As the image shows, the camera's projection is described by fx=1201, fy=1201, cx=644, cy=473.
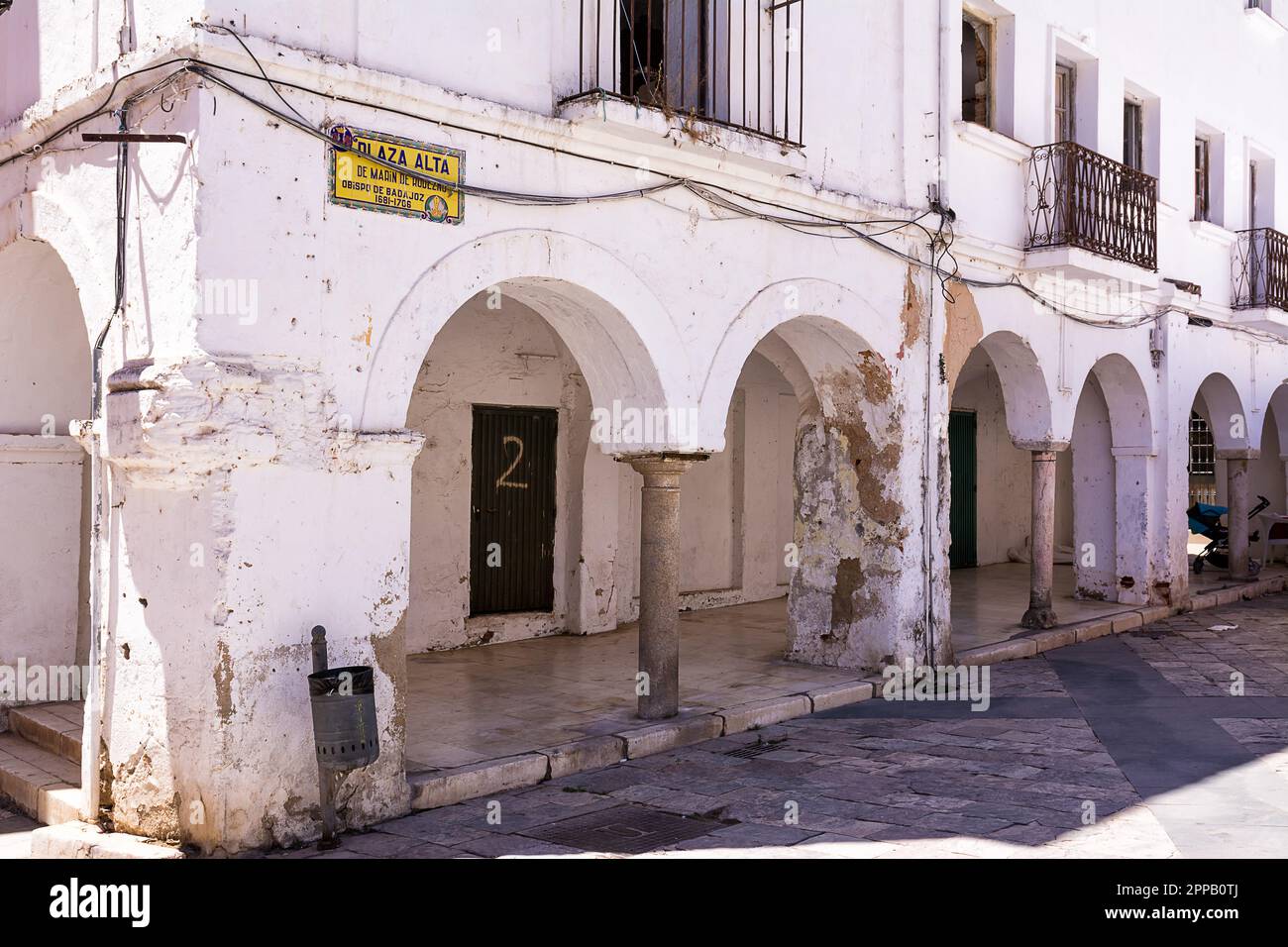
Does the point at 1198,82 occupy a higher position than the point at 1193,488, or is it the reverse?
Result: the point at 1198,82

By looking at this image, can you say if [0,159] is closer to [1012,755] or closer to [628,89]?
[628,89]

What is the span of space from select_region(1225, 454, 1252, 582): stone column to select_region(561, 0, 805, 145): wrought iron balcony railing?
10.4 metres

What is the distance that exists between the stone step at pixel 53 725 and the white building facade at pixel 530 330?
0.55 ft

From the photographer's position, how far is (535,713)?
304 inches

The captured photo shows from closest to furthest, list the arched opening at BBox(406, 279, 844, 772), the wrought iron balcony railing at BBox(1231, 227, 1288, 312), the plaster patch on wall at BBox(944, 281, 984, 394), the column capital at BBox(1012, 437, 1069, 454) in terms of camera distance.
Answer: the arched opening at BBox(406, 279, 844, 772)
the plaster patch on wall at BBox(944, 281, 984, 394)
the column capital at BBox(1012, 437, 1069, 454)
the wrought iron balcony railing at BBox(1231, 227, 1288, 312)

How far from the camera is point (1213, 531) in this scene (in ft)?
58.4

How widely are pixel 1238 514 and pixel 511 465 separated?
35.6 feet

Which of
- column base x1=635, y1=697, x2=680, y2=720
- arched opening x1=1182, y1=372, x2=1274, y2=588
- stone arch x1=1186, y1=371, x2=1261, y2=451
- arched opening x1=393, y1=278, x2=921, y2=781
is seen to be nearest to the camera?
column base x1=635, y1=697, x2=680, y2=720

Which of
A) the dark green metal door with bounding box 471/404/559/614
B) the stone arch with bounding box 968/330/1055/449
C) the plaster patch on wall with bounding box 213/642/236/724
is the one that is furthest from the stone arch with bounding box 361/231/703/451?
the stone arch with bounding box 968/330/1055/449

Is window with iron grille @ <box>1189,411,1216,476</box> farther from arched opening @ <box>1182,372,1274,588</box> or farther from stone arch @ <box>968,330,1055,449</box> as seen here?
stone arch @ <box>968,330,1055,449</box>

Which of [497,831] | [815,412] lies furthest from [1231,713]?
[497,831]

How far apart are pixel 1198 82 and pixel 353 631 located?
12877 mm

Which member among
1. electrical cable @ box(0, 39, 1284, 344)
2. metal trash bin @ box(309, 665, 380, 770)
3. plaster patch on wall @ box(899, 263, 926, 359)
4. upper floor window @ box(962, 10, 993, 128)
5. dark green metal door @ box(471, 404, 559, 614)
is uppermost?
upper floor window @ box(962, 10, 993, 128)

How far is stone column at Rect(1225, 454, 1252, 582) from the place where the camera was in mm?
16031
